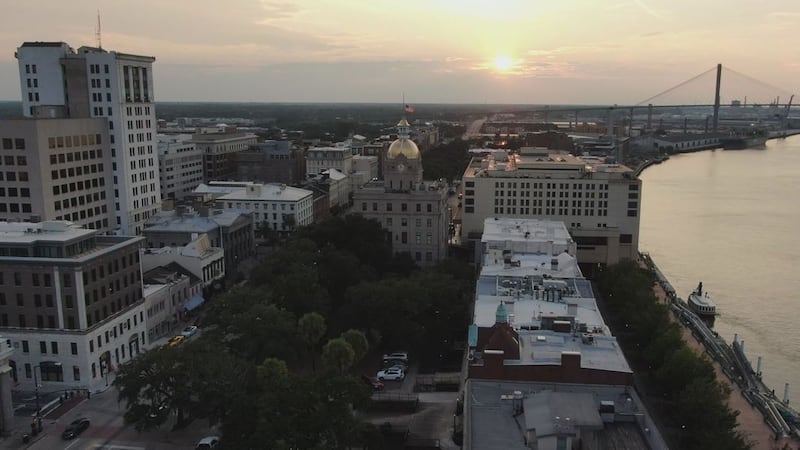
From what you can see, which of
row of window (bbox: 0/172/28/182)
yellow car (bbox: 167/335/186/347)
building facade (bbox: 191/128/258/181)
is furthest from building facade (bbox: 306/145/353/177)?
yellow car (bbox: 167/335/186/347)

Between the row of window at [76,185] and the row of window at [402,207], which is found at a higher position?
the row of window at [76,185]

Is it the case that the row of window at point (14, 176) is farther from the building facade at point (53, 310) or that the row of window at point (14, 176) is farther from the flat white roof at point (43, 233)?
the building facade at point (53, 310)

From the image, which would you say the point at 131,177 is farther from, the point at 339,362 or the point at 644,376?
the point at 644,376

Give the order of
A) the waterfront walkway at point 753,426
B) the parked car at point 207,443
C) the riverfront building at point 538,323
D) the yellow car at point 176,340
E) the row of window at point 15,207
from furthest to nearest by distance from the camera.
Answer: the row of window at point 15,207 < the yellow car at point 176,340 < the waterfront walkway at point 753,426 < the parked car at point 207,443 < the riverfront building at point 538,323

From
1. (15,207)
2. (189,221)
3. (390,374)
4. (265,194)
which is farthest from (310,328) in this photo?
(265,194)

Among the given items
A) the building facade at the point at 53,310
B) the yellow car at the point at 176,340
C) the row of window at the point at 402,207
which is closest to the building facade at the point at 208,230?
the row of window at the point at 402,207

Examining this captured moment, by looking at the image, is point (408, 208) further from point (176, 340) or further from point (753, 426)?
point (753, 426)
